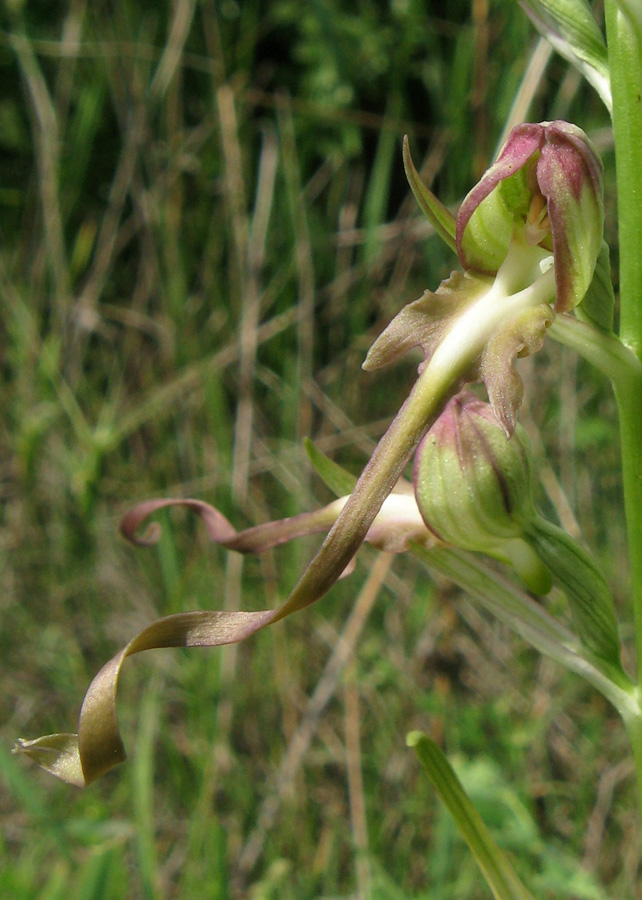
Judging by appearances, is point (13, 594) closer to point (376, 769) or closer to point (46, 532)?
point (46, 532)

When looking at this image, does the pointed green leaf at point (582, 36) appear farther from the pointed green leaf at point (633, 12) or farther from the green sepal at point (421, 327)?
the green sepal at point (421, 327)

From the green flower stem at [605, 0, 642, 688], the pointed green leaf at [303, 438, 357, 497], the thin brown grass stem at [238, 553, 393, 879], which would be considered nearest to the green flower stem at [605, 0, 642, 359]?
the green flower stem at [605, 0, 642, 688]

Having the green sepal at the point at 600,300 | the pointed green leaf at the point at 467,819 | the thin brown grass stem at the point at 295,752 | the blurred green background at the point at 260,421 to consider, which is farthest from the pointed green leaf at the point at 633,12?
the thin brown grass stem at the point at 295,752

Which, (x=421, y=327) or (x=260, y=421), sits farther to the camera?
(x=260, y=421)

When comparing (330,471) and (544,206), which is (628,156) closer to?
(544,206)

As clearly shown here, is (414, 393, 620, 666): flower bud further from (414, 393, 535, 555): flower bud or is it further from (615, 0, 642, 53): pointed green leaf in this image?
(615, 0, 642, 53): pointed green leaf

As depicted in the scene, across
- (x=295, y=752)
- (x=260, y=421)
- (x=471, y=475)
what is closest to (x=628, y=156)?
(x=471, y=475)
